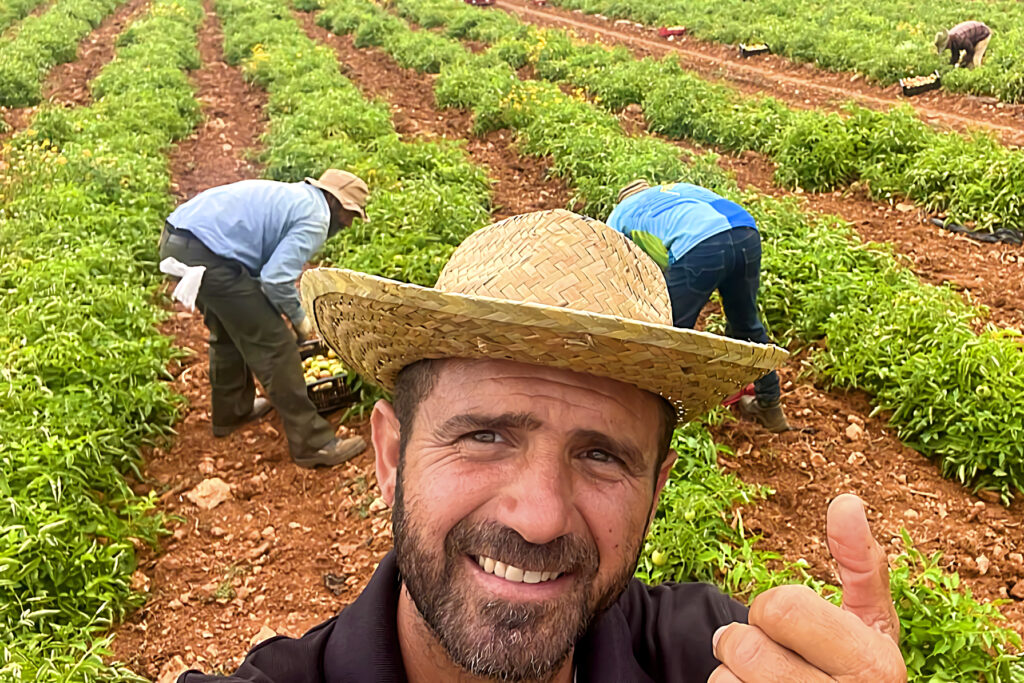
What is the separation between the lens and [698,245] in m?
3.91

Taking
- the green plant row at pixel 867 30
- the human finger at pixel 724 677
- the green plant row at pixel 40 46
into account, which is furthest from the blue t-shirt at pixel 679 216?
the green plant row at pixel 40 46

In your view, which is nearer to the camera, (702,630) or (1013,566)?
(702,630)

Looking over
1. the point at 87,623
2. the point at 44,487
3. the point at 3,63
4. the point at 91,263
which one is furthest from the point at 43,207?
the point at 3,63

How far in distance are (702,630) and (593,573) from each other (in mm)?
556

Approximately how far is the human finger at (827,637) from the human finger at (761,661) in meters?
0.01

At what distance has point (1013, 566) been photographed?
148 inches

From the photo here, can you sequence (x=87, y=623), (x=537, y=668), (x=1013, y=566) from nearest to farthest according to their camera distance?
(x=537, y=668) → (x=87, y=623) → (x=1013, y=566)

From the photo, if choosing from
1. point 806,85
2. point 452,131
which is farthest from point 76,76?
point 806,85

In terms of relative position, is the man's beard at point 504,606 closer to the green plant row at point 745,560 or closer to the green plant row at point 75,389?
the green plant row at point 745,560

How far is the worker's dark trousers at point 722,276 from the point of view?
3943 mm

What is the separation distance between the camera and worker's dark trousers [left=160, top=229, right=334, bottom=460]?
160 inches

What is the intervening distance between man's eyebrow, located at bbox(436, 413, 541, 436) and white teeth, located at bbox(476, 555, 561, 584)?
270mm

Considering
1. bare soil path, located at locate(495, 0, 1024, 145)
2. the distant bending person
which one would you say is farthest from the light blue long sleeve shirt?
the distant bending person

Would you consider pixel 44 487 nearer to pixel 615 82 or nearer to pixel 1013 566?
pixel 1013 566
